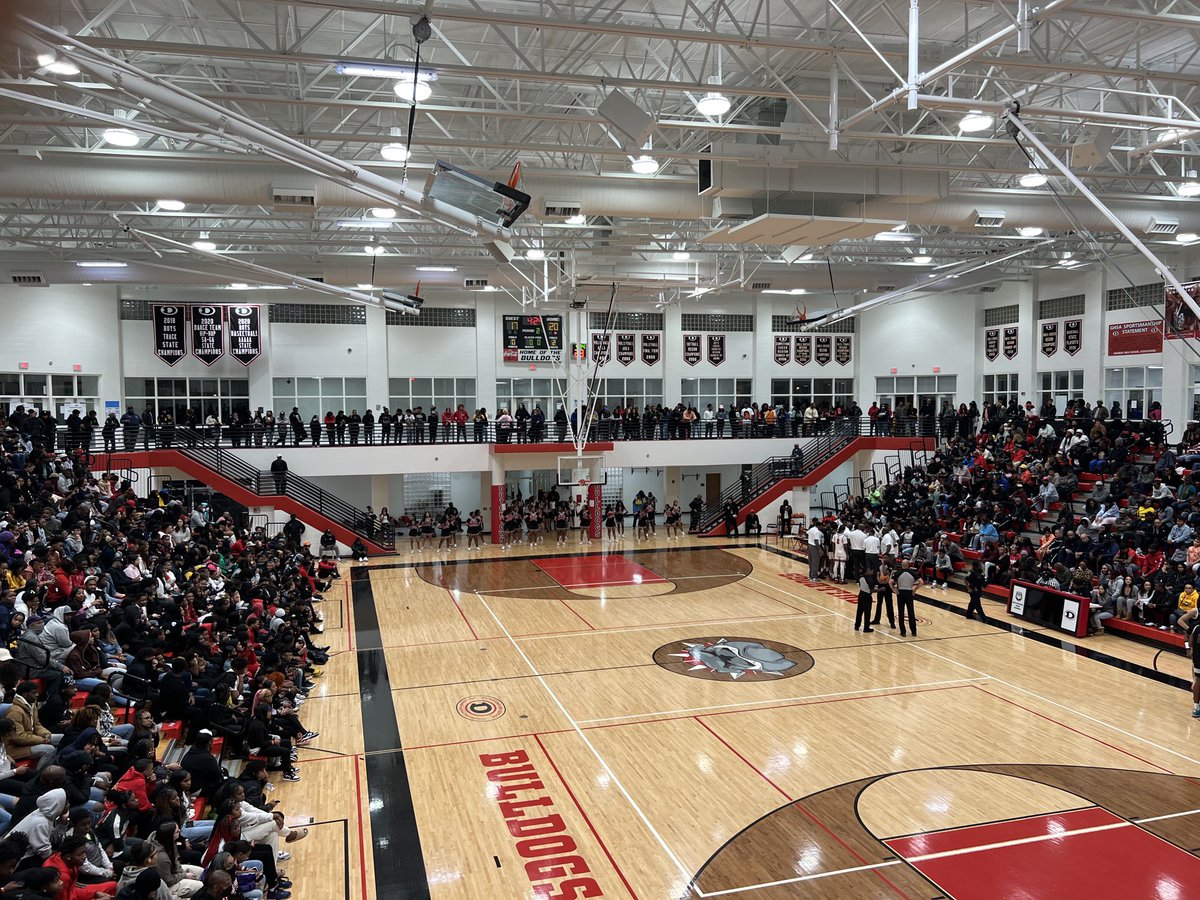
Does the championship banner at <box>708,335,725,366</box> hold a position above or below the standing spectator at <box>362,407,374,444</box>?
above

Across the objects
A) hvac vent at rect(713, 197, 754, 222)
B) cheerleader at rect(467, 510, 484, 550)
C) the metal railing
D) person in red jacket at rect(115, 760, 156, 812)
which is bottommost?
cheerleader at rect(467, 510, 484, 550)

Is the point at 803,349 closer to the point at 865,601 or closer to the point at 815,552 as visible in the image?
the point at 815,552

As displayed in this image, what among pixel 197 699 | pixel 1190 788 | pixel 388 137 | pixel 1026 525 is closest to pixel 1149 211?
pixel 1026 525

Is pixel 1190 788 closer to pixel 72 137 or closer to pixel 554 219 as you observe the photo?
pixel 554 219

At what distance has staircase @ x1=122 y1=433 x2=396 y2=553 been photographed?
85.0 feet

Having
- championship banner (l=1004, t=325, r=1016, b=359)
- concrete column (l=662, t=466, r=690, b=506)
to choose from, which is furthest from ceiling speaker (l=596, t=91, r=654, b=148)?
championship banner (l=1004, t=325, r=1016, b=359)

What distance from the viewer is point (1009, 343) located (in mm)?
34719

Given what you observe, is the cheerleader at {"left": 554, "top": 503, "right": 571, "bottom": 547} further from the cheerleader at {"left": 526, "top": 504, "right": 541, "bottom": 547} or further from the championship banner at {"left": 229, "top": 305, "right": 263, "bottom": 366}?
the championship banner at {"left": 229, "top": 305, "right": 263, "bottom": 366}

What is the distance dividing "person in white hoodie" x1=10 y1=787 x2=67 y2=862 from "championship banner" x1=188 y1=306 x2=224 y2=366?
25145mm

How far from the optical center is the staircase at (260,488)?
2591 centimetres

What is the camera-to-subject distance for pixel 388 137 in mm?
15508

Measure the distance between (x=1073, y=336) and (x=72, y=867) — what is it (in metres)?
33.0

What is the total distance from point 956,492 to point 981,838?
18.1 metres

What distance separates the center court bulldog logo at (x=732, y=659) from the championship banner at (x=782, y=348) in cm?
2171
